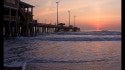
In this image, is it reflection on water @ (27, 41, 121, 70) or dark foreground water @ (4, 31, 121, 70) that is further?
dark foreground water @ (4, 31, 121, 70)

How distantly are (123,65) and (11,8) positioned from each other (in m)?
49.5

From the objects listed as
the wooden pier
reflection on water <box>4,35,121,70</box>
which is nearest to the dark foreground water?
reflection on water <box>4,35,121,70</box>

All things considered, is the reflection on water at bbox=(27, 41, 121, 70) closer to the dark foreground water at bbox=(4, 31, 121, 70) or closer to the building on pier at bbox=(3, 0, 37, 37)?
the dark foreground water at bbox=(4, 31, 121, 70)

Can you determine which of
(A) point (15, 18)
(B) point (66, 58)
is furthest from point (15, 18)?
(B) point (66, 58)

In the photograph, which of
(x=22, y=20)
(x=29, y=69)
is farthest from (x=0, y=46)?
(x=22, y=20)

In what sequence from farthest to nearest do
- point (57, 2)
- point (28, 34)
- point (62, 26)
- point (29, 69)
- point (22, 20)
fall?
point (62, 26) < point (57, 2) < point (28, 34) < point (22, 20) < point (29, 69)

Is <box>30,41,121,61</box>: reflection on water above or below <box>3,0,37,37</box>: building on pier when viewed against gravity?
below

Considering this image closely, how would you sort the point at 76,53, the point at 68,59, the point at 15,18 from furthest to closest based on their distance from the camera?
the point at 15,18 → the point at 76,53 → the point at 68,59

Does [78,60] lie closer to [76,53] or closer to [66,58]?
[66,58]

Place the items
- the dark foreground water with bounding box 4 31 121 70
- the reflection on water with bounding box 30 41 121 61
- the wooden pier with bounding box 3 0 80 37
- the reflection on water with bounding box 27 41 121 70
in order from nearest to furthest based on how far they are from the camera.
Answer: the reflection on water with bounding box 27 41 121 70 → the dark foreground water with bounding box 4 31 121 70 → the reflection on water with bounding box 30 41 121 61 → the wooden pier with bounding box 3 0 80 37

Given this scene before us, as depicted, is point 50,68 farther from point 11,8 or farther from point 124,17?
point 11,8

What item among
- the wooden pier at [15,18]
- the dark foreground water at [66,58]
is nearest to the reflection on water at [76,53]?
the dark foreground water at [66,58]

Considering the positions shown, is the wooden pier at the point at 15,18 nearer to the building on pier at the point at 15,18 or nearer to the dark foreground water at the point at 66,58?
the building on pier at the point at 15,18

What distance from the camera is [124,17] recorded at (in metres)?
2.05
